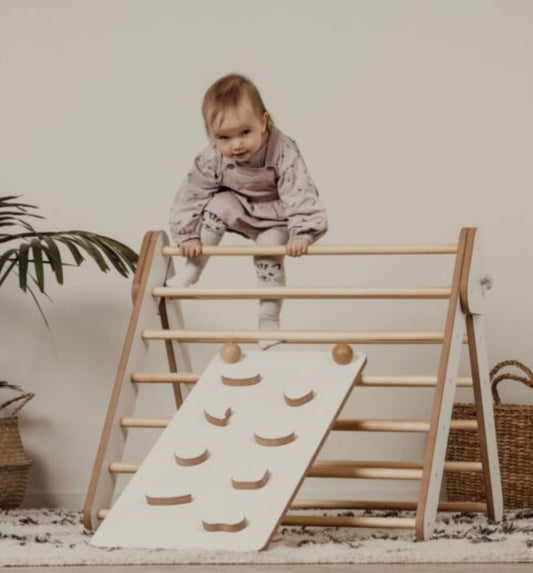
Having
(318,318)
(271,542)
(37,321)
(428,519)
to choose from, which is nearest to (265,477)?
(271,542)

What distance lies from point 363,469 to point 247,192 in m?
0.78

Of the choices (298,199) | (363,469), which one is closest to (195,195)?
(298,199)

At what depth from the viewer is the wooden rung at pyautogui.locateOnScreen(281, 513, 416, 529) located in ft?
7.84

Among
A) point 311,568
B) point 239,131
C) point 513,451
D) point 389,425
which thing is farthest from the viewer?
point 513,451

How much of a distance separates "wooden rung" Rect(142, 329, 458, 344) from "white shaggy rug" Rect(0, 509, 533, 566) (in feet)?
1.42

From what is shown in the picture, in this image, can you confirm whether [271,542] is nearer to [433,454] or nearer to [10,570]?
[433,454]

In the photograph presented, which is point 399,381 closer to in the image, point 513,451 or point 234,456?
point 234,456

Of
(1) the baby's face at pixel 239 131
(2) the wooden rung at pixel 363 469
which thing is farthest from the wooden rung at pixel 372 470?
(1) the baby's face at pixel 239 131

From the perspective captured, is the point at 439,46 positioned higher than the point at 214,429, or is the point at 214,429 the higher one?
the point at 439,46

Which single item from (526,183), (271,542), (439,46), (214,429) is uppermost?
(439,46)

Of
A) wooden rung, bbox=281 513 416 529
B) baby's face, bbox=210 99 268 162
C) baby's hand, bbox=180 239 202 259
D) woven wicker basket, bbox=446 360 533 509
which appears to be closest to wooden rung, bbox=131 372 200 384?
baby's hand, bbox=180 239 202 259

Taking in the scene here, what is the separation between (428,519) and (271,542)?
33 centimetres

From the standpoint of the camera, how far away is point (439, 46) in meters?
3.72

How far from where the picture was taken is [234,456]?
2430 mm
